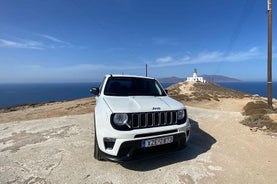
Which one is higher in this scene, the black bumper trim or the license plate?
the license plate

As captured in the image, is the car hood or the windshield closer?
the car hood

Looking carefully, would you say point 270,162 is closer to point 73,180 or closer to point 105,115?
point 105,115

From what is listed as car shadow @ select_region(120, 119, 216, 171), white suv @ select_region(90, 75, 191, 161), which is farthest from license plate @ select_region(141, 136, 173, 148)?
car shadow @ select_region(120, 119, 216, 171)

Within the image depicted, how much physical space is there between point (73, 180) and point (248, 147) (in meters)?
4.46

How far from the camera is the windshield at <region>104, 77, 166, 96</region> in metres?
5.42

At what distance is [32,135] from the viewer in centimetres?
666

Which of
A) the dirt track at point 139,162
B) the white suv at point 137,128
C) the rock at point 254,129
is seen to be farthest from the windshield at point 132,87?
the rock at point 254,129

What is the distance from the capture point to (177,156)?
4.85 m

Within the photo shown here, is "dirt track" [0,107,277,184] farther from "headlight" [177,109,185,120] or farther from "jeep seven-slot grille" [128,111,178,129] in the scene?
"headlight" [177,109,185,120]

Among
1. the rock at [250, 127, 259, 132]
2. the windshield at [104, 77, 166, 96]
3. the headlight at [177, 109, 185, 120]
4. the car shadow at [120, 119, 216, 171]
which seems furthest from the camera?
the rock at [250, 127, 259, 132]

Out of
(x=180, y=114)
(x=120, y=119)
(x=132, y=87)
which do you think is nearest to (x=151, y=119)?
(x=120, y=119)

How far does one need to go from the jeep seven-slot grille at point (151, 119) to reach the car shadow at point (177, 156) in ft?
1.95

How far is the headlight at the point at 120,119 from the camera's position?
3.92 metres

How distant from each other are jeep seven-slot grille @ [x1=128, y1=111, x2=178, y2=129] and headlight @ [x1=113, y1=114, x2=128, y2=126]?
7cm
